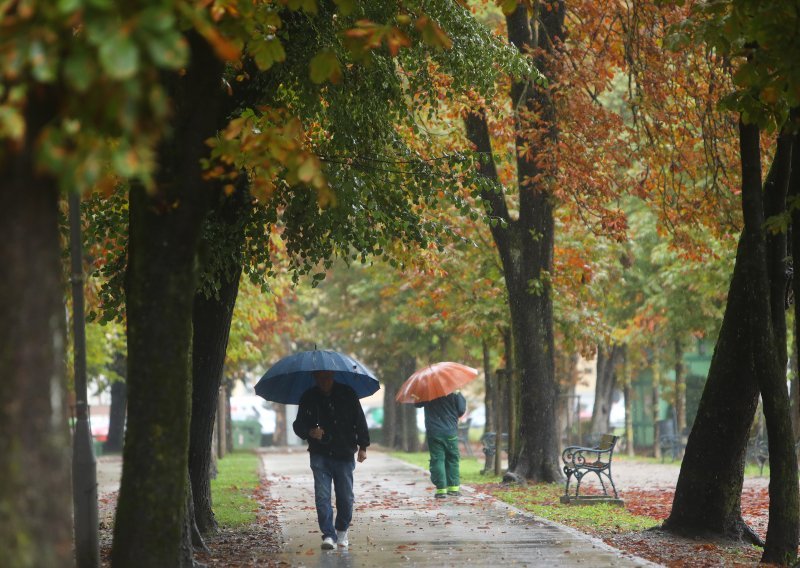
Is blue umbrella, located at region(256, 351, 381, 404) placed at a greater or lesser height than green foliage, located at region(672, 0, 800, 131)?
lesser

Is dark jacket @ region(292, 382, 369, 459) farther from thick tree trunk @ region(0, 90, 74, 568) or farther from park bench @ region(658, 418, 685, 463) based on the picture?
park bench @ region(658, 418, 685, 463)

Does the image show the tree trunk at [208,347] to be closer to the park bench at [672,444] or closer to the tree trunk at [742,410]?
the tree trunk at [742,410]

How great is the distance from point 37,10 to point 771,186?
8079 mm

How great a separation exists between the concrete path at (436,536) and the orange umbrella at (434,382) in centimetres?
156

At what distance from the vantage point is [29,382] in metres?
4.97

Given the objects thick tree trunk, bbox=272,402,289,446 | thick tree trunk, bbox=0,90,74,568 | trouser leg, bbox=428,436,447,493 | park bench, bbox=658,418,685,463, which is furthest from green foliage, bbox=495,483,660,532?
thick tree trunk, bbox=272,402,289,446

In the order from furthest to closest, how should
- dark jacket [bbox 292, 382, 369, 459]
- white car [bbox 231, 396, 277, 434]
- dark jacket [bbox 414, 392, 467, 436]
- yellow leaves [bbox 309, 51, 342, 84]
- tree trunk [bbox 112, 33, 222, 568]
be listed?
1. white car [bbox 231, 396, 277, 434]
2. dark jacket [bbox 414, 392, 467, 436]
3. dark jacket [bbox 292, 382, 369, 459]
4. tree trunk [bbox 112, 33, 222, 568]
5. yellow leaves [bbox 309, 51, 342, 84]

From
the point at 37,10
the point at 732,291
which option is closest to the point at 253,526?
the point at 732,291

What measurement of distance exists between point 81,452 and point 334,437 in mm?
3455

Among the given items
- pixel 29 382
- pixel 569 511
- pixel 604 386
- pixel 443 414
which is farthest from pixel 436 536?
pixel 604 386

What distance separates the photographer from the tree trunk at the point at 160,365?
7.47 meters

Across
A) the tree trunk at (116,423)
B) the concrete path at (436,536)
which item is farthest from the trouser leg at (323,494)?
the tree trunk at (116,423)

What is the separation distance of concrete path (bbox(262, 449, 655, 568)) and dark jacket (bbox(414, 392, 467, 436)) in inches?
41.4

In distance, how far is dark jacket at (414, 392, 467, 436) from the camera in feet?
61.6
